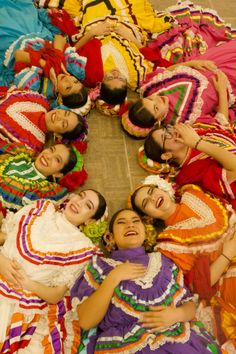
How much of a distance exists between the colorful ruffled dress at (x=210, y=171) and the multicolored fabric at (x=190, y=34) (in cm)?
66

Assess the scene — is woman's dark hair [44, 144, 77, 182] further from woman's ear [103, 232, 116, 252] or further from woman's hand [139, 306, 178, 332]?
woman's hand [139, 306, 178, 332]

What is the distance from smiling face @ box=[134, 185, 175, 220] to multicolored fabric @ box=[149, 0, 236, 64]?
101 cm

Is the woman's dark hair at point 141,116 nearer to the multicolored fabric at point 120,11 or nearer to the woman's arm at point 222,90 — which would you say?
the woman's arm at point 222,90

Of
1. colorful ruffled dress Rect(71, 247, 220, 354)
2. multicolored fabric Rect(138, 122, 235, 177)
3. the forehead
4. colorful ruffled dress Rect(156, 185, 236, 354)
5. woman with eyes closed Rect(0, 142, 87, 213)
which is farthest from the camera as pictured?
multicolored fabric Rect(138, 122, 235, 177)

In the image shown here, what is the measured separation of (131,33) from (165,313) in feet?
5.39

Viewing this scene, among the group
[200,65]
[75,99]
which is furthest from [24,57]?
[200,65]

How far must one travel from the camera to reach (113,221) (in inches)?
67.4

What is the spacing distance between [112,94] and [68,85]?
0.23 metres

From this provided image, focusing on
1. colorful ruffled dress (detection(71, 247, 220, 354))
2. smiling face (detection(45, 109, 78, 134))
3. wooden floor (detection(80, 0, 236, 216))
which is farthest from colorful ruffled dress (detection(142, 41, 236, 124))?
colorful ruffled dress (detection(71, 247, 220, 354))

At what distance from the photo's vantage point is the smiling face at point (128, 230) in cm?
162

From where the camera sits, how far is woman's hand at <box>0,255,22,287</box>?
1491mm

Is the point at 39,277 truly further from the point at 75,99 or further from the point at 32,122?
the point at 75,99

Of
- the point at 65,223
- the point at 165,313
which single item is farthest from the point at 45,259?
the point at 165,313

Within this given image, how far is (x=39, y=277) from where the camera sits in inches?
60.3
